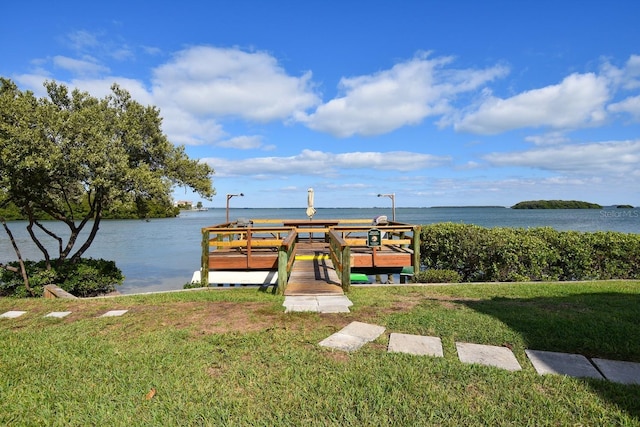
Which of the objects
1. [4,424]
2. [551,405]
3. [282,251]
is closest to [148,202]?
[282,251]

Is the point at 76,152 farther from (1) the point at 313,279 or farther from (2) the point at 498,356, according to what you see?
(2) the point at 498,356

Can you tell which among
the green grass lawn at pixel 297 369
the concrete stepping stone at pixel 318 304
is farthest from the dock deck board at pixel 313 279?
the green grass lawn at pixel 297 369

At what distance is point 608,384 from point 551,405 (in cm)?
80

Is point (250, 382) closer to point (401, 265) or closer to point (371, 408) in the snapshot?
point (371, 408)

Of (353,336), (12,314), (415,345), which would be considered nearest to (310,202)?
(12,314)

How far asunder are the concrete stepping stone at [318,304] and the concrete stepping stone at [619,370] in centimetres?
315

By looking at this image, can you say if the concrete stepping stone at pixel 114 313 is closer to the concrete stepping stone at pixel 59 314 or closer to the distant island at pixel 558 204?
the concrete stepping stone at pixel 59 314

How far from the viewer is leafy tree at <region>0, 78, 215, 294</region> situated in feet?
27.5

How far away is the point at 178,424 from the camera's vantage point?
262 cm

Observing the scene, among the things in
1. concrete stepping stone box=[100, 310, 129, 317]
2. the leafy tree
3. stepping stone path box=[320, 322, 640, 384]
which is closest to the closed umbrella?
the leafy tree

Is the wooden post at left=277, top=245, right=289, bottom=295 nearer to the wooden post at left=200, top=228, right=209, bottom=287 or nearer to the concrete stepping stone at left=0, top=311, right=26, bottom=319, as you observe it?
the wooden post at left=200, top=228, right=209, bottom=287

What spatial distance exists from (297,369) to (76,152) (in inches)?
340

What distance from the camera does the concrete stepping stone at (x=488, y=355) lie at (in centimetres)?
359

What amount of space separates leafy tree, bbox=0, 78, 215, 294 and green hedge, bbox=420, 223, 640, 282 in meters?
9.22
